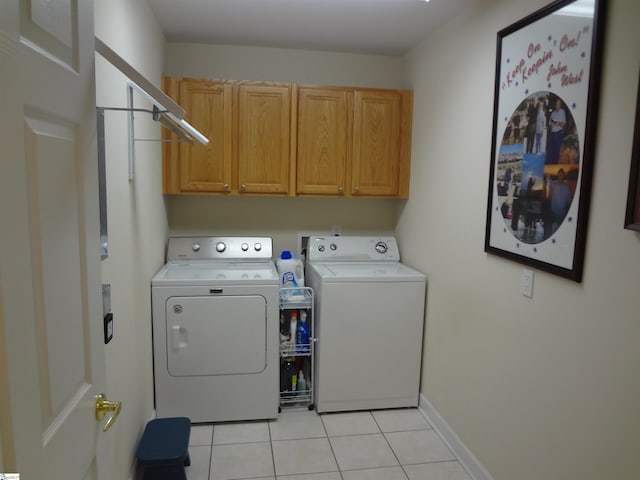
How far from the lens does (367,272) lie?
292 cm

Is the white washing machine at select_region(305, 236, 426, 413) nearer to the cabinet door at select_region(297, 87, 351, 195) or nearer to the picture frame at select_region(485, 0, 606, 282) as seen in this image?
the cabinet door at select_region(297, 87, 351, 195)

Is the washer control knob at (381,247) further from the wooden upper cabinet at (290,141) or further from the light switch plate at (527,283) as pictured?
the light switch plate at (527,283)

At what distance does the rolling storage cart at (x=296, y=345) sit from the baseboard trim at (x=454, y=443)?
2.44ft

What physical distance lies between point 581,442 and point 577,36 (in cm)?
145

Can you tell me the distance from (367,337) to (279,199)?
4.05 feet

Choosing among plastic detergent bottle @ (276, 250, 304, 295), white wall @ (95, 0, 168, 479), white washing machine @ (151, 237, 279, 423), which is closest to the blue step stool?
white wall @ (95, 0, 168, 479)

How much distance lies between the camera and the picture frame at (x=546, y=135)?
156 centimetres

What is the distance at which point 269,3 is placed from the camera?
94.7 inches

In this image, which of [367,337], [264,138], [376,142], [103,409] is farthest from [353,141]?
[103,409]

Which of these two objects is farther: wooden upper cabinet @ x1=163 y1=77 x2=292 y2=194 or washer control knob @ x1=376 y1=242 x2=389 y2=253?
washer control knob @ x1=376 y1=242 x2=389 y2=253

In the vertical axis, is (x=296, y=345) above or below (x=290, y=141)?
below

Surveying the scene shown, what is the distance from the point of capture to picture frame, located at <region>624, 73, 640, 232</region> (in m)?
1.35

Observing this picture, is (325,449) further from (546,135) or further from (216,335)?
(546,135)

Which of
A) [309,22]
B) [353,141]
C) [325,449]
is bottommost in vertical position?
[325,449]
